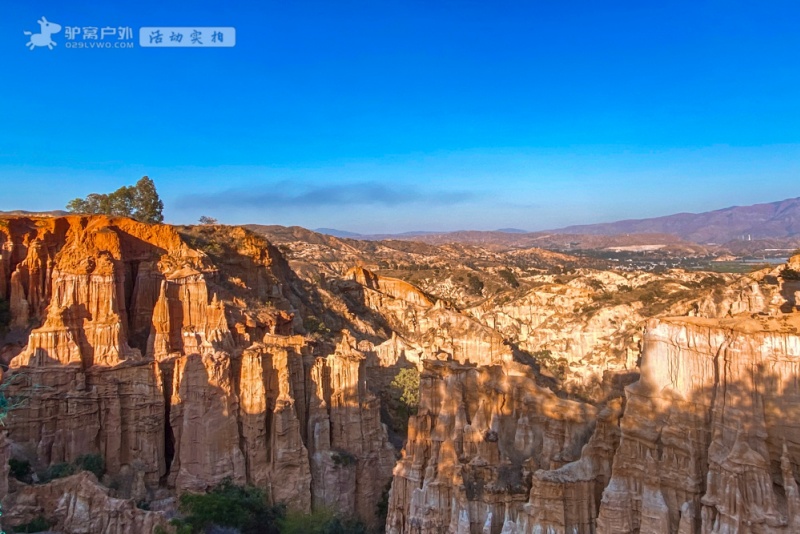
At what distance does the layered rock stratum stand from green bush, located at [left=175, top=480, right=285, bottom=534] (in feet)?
2.53

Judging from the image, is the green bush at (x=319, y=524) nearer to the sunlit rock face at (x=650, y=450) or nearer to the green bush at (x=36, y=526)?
the sunlit rock face at (x=650, y=450)

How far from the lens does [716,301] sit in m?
36.9

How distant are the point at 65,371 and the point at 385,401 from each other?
14.9 metres

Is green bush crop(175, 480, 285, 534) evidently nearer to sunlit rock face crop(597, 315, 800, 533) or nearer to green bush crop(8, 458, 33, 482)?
green bush crop(8, 458, 33, 482)

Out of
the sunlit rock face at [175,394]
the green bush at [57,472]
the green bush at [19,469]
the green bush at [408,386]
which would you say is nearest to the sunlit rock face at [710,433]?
the sunlit rock face at [175,394]

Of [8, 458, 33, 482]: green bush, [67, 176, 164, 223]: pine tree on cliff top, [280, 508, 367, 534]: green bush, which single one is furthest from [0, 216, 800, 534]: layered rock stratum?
[67, 176, 164, 223]: pine tree on cliff top

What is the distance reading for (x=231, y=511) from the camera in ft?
64.6

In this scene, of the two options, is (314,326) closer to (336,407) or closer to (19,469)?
(336,407)

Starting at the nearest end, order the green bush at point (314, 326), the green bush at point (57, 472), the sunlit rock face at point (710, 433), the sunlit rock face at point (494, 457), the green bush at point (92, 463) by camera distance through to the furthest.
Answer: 1. the sunlit rock face at point (710, 433)
2. the sunlit rock face at point (494, 457)
3. the green bush at point (57, 472)
4. the green bush at point (92, 463)
5. the green bush at point (314, 326)

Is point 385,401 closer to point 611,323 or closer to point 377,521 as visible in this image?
point 377,521

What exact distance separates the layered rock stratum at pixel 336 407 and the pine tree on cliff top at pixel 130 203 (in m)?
7.79

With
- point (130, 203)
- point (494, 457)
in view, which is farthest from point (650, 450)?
point (130, 203)

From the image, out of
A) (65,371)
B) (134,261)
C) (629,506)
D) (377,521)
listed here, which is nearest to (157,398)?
(65,371)

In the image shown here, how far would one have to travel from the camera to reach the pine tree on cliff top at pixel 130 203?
131 feet
